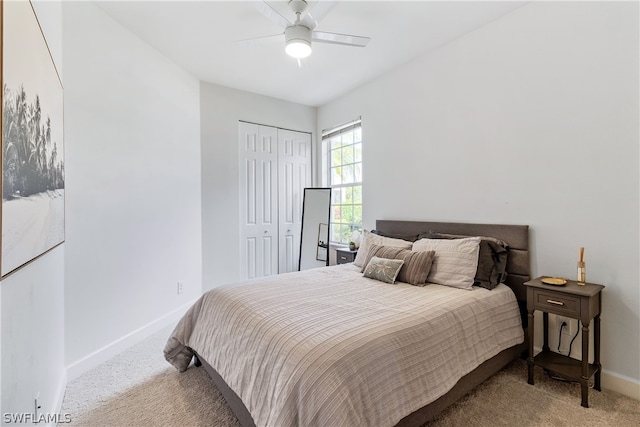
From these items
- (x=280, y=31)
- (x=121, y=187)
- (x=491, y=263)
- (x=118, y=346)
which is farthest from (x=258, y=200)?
(x=491, y=263)

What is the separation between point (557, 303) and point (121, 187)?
3438mm

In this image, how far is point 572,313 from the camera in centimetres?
184

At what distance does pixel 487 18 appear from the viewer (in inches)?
98.2

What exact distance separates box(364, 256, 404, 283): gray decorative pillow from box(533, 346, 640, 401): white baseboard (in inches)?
58.8

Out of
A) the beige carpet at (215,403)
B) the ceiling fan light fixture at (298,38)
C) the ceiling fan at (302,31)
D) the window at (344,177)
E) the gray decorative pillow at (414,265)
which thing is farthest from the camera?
the window at (344,177)

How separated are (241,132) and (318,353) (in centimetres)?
344

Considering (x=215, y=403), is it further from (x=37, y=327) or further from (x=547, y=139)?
(x=547, y=139)

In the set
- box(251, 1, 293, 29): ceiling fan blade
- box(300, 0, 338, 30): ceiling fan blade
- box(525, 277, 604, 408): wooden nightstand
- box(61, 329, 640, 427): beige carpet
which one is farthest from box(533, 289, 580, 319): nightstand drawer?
box(251, 1, 293, 29): ceiling fan blade

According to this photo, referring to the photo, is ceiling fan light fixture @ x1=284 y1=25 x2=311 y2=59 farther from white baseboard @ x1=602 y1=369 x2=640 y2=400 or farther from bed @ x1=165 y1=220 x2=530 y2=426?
white baseboard @ x1=602 y1=369 x2=640 y2=400

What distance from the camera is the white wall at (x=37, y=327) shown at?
1.13 m

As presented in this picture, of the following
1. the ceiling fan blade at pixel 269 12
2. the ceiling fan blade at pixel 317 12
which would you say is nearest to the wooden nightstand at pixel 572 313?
the ceiling fan blade at pixel 317 12

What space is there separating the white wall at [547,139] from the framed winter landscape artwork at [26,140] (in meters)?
2.94

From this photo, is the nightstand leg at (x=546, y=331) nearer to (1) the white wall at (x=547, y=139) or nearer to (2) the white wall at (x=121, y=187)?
(1) the white wall at (x=547, y=139)

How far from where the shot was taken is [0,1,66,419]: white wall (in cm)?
113
